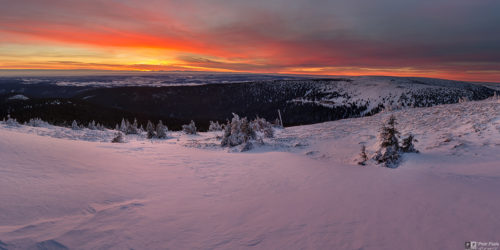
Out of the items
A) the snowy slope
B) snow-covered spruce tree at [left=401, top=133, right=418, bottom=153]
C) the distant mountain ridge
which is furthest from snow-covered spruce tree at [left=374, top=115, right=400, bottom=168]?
the snowy slope

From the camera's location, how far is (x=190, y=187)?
6.58 metres

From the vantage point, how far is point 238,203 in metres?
5.51

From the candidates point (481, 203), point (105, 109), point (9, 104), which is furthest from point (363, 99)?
point (9, 104)

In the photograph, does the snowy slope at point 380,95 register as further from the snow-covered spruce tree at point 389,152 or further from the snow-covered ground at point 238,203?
the snow-covered ground at point 238,203

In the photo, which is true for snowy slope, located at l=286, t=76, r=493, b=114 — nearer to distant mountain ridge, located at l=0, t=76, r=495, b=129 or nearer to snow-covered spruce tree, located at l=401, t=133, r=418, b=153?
distant mountain ridge, located at l=0, t=76, r=495, b=129

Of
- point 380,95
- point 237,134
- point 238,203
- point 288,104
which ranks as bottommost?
point 288,104

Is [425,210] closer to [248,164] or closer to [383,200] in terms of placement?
[383,200]

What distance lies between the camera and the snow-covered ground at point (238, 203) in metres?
3.69

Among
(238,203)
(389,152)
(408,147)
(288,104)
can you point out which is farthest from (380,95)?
(238,203)

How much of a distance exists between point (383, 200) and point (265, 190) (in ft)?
9.45

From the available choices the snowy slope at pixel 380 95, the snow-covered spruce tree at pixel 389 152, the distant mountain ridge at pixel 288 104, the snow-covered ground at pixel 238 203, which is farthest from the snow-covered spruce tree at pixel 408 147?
the snowy slope at pixel 380 95

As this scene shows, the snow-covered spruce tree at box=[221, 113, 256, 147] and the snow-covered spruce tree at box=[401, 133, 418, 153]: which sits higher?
the snow-covered spruce tree at box=[401, 133, 418, 153]

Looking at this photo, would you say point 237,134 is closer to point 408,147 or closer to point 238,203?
point 408,147

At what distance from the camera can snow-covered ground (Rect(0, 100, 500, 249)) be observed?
3689 mm
